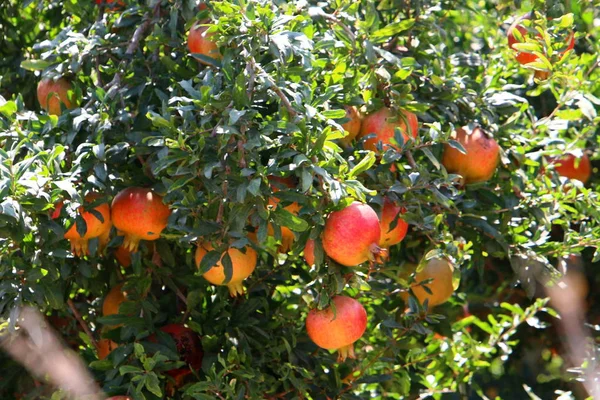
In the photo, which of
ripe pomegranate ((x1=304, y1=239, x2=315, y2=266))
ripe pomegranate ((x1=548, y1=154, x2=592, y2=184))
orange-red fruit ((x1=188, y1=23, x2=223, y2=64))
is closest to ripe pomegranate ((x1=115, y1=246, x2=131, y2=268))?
orange-red fruit ((x1=188, y1=23, x2=223, y2=64))

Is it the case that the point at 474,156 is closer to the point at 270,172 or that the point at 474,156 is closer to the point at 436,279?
the point at 436,279

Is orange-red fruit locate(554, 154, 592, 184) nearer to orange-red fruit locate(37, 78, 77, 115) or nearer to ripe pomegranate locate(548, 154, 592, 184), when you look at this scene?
ripe pomegranate locate(548, 154, 592, 184)

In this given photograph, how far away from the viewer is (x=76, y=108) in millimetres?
2023

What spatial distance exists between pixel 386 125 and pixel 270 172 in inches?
17.4

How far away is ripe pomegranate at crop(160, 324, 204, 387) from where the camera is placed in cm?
209

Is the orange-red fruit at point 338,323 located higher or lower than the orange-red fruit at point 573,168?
higher

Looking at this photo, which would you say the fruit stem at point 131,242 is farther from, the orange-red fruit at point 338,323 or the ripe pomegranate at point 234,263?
the orange-red fruit at point 338,323

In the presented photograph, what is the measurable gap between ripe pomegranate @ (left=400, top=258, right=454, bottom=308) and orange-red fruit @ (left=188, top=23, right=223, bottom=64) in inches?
30.3

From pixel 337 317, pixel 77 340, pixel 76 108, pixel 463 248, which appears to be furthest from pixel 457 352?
pixel 76 108

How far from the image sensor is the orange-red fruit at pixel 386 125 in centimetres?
202

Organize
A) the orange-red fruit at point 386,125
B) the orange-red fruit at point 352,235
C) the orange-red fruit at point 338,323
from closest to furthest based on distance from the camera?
the orange-red fruit at point 352,235
the orange-red fruit at point 338,323
the orange-red fruit at point 386,125

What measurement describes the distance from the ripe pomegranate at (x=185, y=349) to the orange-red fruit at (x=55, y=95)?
0.60 meters

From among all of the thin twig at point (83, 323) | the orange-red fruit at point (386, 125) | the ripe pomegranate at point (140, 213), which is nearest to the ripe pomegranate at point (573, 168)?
the orange-red fruit at point (386, 125)

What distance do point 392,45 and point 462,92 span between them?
0.24 metres
